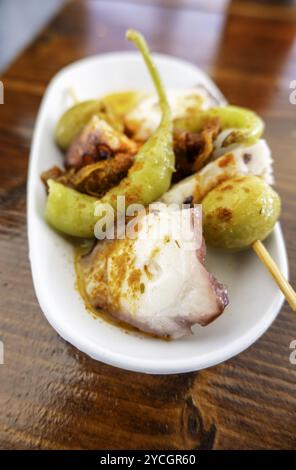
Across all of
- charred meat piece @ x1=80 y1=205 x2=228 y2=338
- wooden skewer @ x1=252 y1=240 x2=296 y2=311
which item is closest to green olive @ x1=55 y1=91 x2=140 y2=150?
charred meat piece @ x1=80 y1=205 x2=228 y2=338

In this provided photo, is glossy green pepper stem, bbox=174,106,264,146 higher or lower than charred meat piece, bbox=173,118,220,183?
higher

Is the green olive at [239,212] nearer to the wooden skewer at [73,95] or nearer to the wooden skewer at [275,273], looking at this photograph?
the wooden skewer at [275,273]

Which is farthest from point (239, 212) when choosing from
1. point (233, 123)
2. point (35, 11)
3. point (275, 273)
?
point (35, 11)

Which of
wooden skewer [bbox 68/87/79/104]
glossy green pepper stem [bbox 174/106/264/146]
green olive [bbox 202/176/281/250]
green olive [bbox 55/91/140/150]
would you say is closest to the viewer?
green olive [bbox 202/176/281/250]

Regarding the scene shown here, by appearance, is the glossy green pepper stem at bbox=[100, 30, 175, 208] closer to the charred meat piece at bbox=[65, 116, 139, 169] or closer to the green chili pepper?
the green chili pepper

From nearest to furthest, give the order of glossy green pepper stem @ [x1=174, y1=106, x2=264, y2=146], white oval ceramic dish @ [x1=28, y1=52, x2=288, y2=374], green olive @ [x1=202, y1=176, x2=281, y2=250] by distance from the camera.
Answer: white oval ceramic dish @ [x1=28, y1=52, x2=288, y2=374] < green olive @ [x1=202, y1=176, x2=281, y2=250] < glossy green pepper stem @ [x1=174, y1=106, x2=264, y2=146]

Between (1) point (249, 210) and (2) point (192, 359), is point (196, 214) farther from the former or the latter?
(2) point (192, 359)

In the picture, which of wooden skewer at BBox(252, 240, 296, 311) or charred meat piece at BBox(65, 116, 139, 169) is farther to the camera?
charred meat piece at BBox(65, 116, 139, 169)

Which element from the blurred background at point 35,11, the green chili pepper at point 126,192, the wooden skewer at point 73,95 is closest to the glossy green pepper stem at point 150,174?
the green chili pepper at point 126,192
